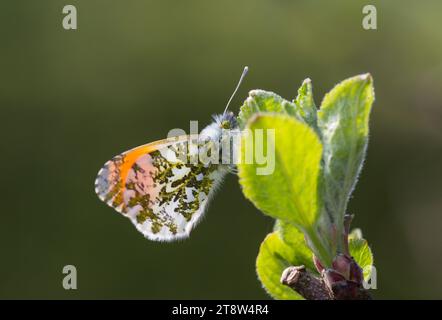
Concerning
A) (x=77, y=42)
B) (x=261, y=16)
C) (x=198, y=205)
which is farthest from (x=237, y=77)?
(x=198, y=205)

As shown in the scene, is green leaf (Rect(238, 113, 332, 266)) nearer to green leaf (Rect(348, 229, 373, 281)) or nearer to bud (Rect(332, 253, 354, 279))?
bud (Rect(332, 253, 354, 279))

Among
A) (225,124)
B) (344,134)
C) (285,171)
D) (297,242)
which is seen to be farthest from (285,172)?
(225,124)

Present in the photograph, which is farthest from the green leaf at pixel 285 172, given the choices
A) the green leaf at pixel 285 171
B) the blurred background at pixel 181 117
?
the blurred background at pixel 181 117

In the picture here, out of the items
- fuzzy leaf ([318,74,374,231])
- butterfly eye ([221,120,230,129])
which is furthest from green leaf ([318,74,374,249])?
butterfly eye ([221,120,230,129])

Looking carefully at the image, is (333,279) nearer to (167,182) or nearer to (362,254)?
(362,254)

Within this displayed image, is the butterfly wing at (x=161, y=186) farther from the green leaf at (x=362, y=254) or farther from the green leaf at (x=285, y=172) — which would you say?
the green leaf at (x=285, y=172)
